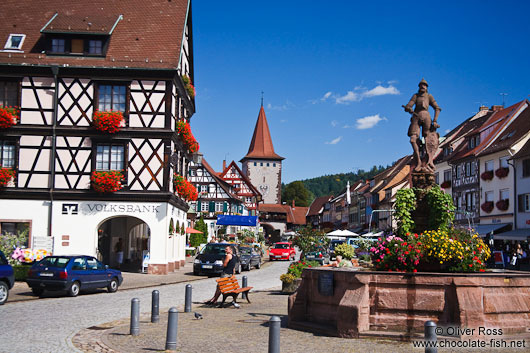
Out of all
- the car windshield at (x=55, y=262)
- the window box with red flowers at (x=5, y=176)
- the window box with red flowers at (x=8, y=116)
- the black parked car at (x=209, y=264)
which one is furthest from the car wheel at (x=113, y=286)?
the window box with red flowers at (x=8, y=116)

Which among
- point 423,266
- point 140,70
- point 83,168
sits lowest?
point 423,266

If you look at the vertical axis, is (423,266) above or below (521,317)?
above

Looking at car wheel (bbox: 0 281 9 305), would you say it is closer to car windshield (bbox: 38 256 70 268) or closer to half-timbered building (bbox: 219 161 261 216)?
car windshield (bbox: 38 256 70 268)

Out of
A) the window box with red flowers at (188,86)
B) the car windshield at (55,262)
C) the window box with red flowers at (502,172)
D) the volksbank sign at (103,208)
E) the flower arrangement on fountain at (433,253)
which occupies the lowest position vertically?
the car windshield at (55,262)

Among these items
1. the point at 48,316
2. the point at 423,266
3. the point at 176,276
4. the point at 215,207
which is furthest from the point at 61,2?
the point at 215,207

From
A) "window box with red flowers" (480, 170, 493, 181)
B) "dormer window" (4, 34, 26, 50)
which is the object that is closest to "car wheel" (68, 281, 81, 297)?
"dormer window" (4, 34, 26, 50)

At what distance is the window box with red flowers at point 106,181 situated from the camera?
29781 millimetres

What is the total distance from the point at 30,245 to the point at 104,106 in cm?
798

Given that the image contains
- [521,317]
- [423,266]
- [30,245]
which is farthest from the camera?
[30,245]

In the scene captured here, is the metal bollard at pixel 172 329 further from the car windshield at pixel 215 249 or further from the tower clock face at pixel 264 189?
the tower clock face at pixel 264 189

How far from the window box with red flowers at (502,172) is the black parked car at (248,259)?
19.5 m

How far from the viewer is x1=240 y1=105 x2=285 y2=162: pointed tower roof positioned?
394 feet

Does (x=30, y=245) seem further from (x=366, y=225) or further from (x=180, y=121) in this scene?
(x=366, y=225)

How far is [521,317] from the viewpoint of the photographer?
1099 centimetres
